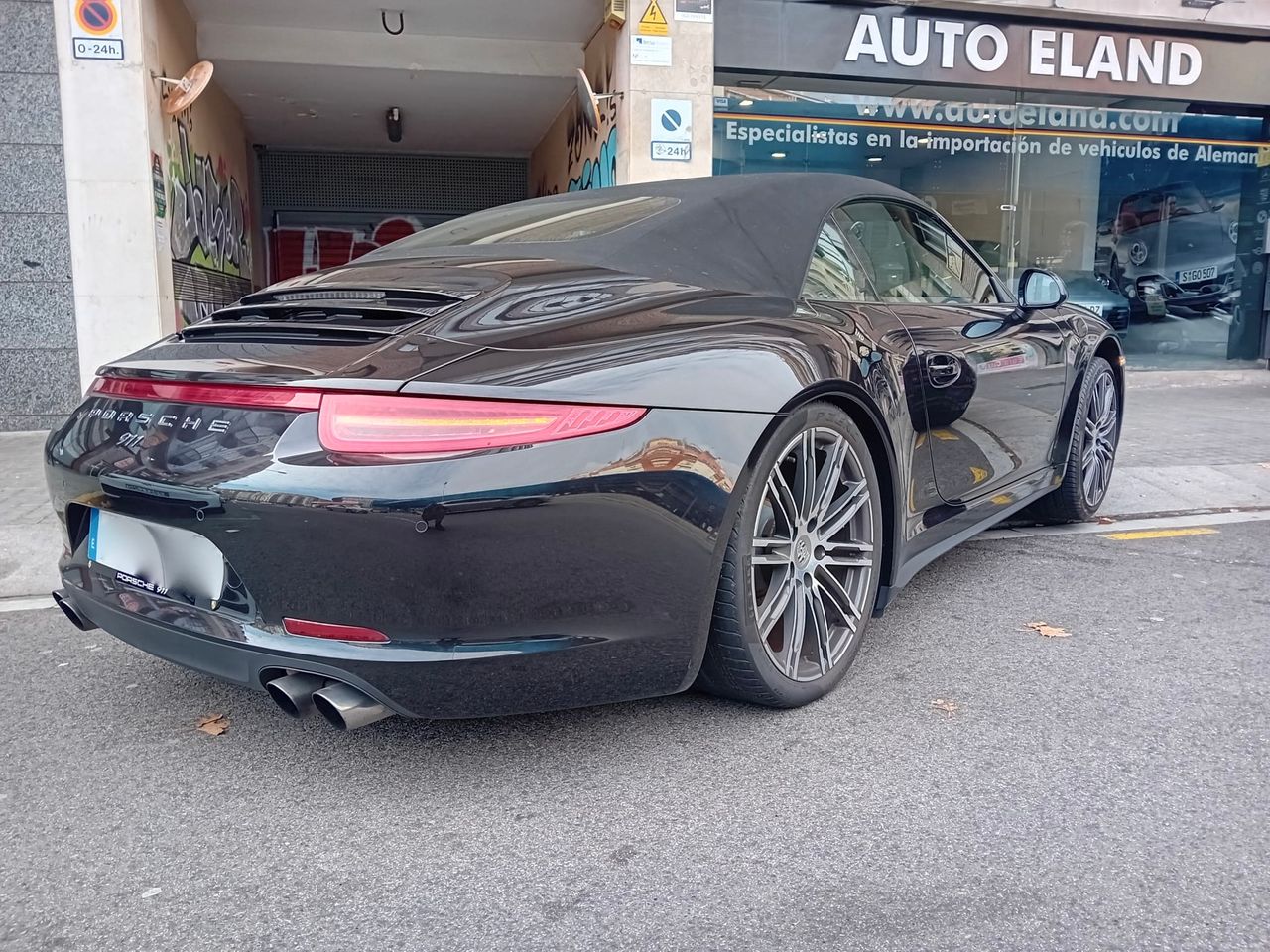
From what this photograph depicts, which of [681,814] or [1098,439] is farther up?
[1098,439]

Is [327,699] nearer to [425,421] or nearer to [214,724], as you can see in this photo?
[425,421]

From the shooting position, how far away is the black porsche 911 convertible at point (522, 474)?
2.00 meters

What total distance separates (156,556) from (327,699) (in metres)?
0.55

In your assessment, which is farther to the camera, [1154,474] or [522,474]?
[1154,474]

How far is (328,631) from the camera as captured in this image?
2.05 metres

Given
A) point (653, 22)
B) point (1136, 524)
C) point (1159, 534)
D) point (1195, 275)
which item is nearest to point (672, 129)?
point (653, 22)

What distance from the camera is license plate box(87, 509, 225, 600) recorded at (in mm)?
2152

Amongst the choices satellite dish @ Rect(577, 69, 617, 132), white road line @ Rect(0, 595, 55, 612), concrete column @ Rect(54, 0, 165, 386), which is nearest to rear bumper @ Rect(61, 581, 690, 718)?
white road line @ Rect(0, 595, 55, 612)

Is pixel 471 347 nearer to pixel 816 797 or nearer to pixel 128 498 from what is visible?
pixel 128 498

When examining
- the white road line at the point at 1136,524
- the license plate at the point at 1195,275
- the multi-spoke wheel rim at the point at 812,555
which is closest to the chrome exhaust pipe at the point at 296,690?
the multi-spoke wheel rim at the point at 812,555

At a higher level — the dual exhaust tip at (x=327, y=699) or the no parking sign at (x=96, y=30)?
the no parking sign at (x=96, y=30)

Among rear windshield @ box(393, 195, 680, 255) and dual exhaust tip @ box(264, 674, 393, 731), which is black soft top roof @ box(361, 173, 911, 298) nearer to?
rear windshield @ box(393, 195, 680, 255)

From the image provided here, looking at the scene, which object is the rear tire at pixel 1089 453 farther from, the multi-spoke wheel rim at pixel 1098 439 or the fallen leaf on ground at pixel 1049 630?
the fallen leaf on ground at pixel 1049 630

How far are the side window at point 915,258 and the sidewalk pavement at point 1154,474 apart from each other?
1.94 metres
